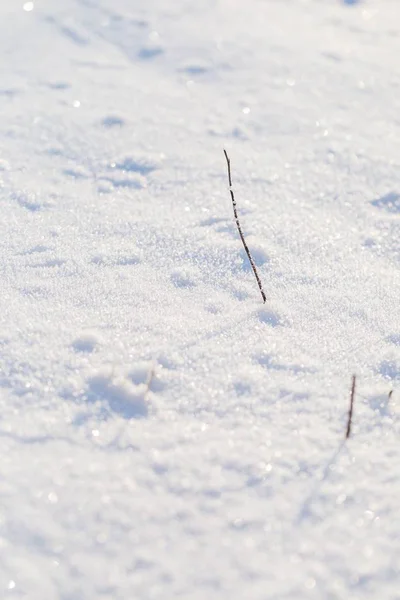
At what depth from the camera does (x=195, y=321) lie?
1.75 metres

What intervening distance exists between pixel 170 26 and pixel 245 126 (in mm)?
1085

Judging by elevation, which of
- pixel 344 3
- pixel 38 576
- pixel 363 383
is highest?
pixel 344 3

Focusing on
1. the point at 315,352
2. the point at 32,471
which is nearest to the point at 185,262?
the point at 315,352

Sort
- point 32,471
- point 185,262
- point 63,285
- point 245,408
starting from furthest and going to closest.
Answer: point 185,262
point 63,285
point 245,408
point 32,471

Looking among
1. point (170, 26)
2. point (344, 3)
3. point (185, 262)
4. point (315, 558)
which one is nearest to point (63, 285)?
point (185, 262)

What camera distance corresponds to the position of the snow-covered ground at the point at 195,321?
1.25 m

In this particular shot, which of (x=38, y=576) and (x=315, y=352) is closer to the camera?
(x=38, y=576)

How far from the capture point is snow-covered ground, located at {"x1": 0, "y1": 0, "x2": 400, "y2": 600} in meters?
1.25

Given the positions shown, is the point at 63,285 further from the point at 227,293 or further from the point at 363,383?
the point at 363,383

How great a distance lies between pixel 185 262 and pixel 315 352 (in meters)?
0.52

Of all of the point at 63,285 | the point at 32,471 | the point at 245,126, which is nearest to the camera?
the point at 32,471

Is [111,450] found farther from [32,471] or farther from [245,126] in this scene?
[245,126]

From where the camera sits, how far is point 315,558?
4.07ft

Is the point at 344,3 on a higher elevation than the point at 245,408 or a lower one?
higher
